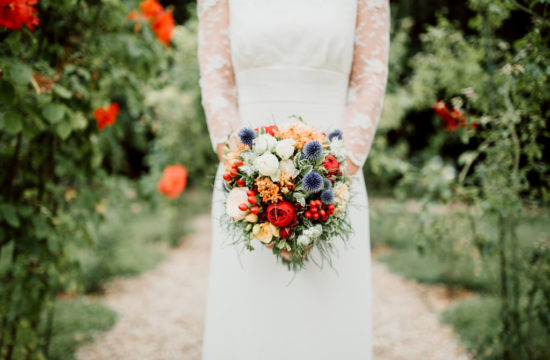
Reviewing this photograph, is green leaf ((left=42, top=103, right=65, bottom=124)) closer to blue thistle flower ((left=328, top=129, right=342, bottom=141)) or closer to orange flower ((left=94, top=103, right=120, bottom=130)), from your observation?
orange flower ((left=94, top=103, right=120, bottom=130))

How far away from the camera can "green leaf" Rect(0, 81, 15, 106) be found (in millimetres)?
1532

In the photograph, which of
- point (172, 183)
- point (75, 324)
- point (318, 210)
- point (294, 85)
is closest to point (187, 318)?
point (75, 324)

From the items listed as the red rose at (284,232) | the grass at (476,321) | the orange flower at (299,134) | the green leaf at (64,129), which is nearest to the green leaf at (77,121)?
the green leaf at (64,129)

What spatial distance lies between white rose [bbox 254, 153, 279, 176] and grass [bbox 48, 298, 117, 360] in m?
2.38

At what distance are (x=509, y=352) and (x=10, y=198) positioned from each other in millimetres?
2813

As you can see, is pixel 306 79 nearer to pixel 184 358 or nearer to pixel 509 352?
pixel 509 352

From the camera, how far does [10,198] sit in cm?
198

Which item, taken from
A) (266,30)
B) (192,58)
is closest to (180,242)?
(192,58)

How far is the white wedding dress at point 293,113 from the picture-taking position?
1548mm

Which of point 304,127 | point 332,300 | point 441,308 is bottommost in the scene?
point 441,308

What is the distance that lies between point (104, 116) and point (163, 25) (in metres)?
0.68

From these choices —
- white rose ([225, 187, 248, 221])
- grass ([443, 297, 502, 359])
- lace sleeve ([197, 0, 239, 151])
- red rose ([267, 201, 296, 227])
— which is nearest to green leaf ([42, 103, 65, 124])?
lace sleeve ([197, 0, 239, 151])

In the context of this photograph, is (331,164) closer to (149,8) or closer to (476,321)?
(149,8)

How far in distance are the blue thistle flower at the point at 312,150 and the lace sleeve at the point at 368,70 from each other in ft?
1.18
